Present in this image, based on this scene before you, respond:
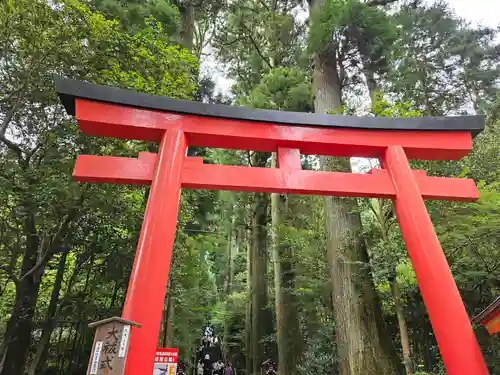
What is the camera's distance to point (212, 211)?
10406 millimetres

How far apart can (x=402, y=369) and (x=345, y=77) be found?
640 cm

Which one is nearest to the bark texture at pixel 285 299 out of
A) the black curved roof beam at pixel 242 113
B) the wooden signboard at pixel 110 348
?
the black curved roof beam at pixel 242 113

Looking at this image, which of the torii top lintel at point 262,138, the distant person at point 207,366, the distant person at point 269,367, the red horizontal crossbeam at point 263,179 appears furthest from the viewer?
the distant person at point 207,366

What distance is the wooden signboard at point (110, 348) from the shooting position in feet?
7.92

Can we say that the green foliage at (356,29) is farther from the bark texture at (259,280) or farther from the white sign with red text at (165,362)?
the white sign with red text at (165,362)

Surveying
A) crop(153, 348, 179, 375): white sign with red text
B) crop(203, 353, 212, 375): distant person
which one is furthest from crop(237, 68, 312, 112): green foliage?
crop(203, 353, 212, 375): distant person

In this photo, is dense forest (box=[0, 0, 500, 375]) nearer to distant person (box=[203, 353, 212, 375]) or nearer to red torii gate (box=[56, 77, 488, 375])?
red torii gate (box=[56, 77, 488, 375])

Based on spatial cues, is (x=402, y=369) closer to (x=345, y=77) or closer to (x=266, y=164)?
(x=345, y=77)

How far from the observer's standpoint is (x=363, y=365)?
5.10 meters

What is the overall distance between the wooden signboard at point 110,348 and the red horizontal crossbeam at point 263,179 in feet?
5.47

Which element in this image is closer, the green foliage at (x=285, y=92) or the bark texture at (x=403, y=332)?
the bark texture at (x=403, y=332)

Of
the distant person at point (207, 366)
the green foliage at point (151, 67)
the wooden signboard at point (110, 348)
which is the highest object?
the green foliage at point (151, 67)

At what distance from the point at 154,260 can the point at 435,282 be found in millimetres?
2753

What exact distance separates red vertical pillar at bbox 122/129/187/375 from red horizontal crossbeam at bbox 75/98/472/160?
10.9 inches
